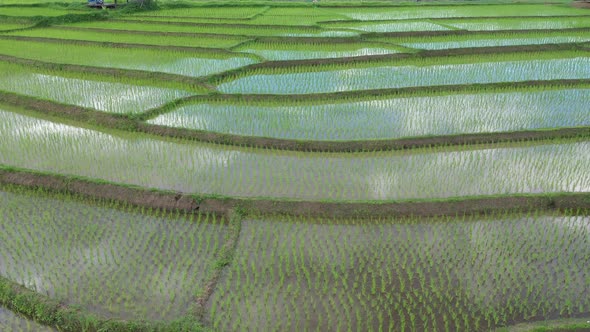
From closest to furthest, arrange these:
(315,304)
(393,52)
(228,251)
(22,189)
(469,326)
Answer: (469,326) < (315,304) < (228,251) < (22,189) < (393,52)

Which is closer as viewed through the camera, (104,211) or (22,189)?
(104,211)

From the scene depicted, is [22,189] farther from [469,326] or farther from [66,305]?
[469,326]

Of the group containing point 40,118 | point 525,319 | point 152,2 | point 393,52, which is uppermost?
point 152,2

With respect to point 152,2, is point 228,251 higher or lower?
lower

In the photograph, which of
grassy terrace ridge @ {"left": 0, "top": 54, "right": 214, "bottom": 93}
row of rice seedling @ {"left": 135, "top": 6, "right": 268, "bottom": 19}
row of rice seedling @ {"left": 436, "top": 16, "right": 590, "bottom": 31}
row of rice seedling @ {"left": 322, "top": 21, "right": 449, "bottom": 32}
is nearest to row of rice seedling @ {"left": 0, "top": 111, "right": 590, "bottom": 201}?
grassy terrace ridge @ {"left": 0, "top": 54, "right": 214, "bottom": 93}

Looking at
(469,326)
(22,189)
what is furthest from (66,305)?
(469,326)

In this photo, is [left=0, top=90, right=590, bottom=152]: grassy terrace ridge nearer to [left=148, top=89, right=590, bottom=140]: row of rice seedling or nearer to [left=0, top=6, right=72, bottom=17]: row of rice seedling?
[left=148, top=89, right=590, bottom=140]: row of rice seedling

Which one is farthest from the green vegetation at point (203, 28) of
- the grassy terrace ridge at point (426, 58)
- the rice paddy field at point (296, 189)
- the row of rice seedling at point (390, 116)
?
the row of rice seedling at point (390, 116)
